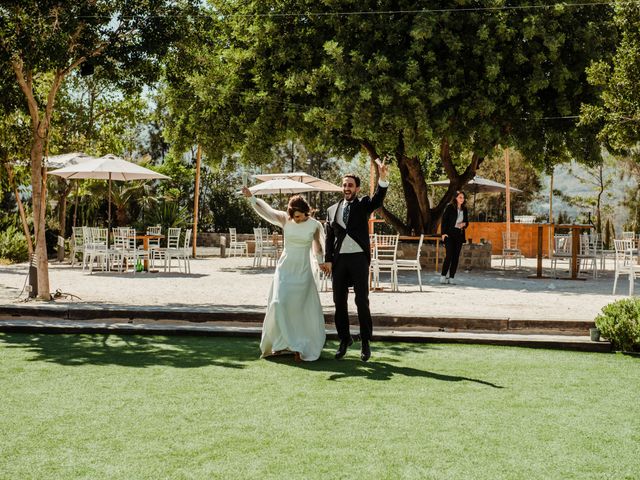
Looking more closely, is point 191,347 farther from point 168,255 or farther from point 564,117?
point 564,117

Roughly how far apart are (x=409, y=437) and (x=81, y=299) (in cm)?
889

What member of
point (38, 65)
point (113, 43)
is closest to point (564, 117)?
point (113, 43)

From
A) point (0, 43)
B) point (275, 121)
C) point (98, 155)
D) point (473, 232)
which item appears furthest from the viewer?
point (473, 232)

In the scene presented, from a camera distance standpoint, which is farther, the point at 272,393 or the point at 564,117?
the point at 564,117

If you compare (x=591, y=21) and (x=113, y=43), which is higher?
(x=591, y=21)

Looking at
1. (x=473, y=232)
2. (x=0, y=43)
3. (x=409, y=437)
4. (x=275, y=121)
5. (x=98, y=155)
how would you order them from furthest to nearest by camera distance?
(x=473, y=232) < (x=98, y=155) < (x=275, y=121) < (x=0, y=43) < (x=409, y=437)

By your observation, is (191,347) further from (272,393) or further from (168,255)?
(168,255)

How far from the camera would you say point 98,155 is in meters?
25.5

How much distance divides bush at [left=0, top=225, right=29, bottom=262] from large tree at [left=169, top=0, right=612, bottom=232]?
720 centimetres

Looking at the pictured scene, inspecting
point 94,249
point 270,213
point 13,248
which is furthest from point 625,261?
point 13,248

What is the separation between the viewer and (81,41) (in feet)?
37.8

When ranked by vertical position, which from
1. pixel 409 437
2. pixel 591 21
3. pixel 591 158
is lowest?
pixel 409 437

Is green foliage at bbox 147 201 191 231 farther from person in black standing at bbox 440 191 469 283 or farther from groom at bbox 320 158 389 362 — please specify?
groom at bbox 320 158 389 362

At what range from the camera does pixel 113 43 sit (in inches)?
465
